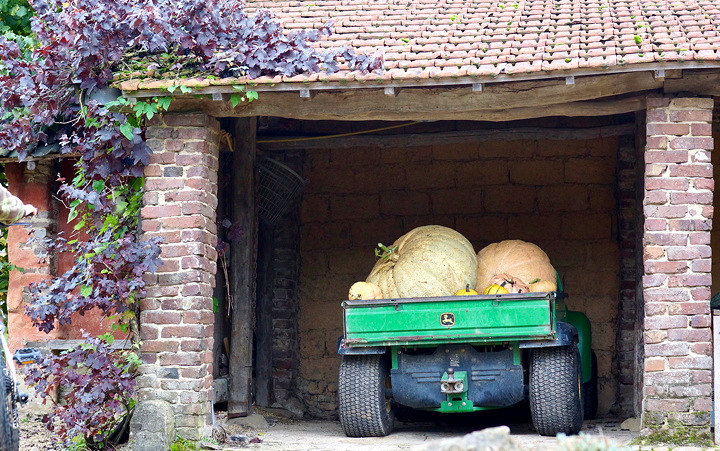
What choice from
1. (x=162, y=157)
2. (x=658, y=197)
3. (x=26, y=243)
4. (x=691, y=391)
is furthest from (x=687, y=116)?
(x=26, y=243)

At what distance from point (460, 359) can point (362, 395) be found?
2.56 ft

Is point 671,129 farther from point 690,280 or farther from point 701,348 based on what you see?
point 701,348

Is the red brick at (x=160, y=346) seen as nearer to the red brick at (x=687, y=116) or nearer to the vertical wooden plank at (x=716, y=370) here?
the vertical wooden plank at (x=716, y=370)

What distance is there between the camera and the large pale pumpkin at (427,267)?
7.50 metres

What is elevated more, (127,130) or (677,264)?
(127,130)

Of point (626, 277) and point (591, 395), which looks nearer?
point (591, 395)

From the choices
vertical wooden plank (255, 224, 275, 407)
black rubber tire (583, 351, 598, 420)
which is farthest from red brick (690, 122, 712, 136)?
vertical wooden plank (255, 224, 275, 407)

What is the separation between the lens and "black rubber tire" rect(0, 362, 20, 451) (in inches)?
199

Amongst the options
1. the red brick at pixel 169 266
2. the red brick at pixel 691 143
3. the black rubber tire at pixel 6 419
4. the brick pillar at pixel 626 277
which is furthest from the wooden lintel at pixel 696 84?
the black rubber tire at pixel 6 419

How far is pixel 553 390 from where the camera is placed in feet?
23.0

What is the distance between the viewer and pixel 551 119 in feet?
31.6

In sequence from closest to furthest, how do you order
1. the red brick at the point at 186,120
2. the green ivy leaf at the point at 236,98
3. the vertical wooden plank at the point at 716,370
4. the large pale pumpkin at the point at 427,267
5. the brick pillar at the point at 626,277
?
the vertical wooden plank at the point at 716,370 → the green ivy leaf at the point at 236,98 → the red brick at the point at 186,120 → the large pale pumpkin at the point at 427,267 → the brick pillar at the point at 626,277

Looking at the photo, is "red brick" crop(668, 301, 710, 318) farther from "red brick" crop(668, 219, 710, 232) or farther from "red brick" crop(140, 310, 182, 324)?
"red brick" crop(140, 310, 182, 324)

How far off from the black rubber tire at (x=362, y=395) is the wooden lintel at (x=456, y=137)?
2550mm
